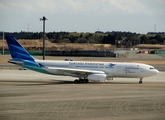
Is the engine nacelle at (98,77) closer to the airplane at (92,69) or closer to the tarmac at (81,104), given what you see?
the airplane at (92,69)

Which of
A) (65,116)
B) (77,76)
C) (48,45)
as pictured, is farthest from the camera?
(48,45)

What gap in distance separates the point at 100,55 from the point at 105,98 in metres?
73.1

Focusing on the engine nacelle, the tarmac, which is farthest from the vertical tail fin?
the tarmac

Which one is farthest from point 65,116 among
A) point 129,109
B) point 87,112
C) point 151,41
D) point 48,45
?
point 151,41

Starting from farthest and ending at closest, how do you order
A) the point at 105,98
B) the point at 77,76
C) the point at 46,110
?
the point at 77,76 → the point at 105,98 → the point at 46,110

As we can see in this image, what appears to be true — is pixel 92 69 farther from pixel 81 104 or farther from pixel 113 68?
pixel 81 104

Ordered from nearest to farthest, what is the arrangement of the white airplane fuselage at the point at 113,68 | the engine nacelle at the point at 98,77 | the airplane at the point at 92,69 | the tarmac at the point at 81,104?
the tarmac at the point at 81,104 → the engine nacelle at the point at 98,77 → the airplane at the point at 92,69 → the white airplane fuselage at the point at 113,68

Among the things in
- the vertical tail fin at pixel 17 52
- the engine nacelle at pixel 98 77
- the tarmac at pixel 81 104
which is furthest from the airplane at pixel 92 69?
the tarmac at pixel 81 104

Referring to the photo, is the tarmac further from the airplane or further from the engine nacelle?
the airplane

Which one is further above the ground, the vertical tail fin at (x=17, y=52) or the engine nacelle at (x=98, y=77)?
the vertical tail fin at (x=17, y=52)

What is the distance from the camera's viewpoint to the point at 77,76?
43.5 metres

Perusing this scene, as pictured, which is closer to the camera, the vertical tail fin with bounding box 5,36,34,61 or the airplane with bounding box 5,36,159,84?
the airplane with bounding box 5,36,159,84

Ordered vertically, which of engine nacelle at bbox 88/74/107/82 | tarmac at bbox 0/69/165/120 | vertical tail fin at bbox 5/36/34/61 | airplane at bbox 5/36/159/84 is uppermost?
vertical tail fin at bbox 5/36/34/61

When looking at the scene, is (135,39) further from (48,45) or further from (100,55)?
(100,55)
